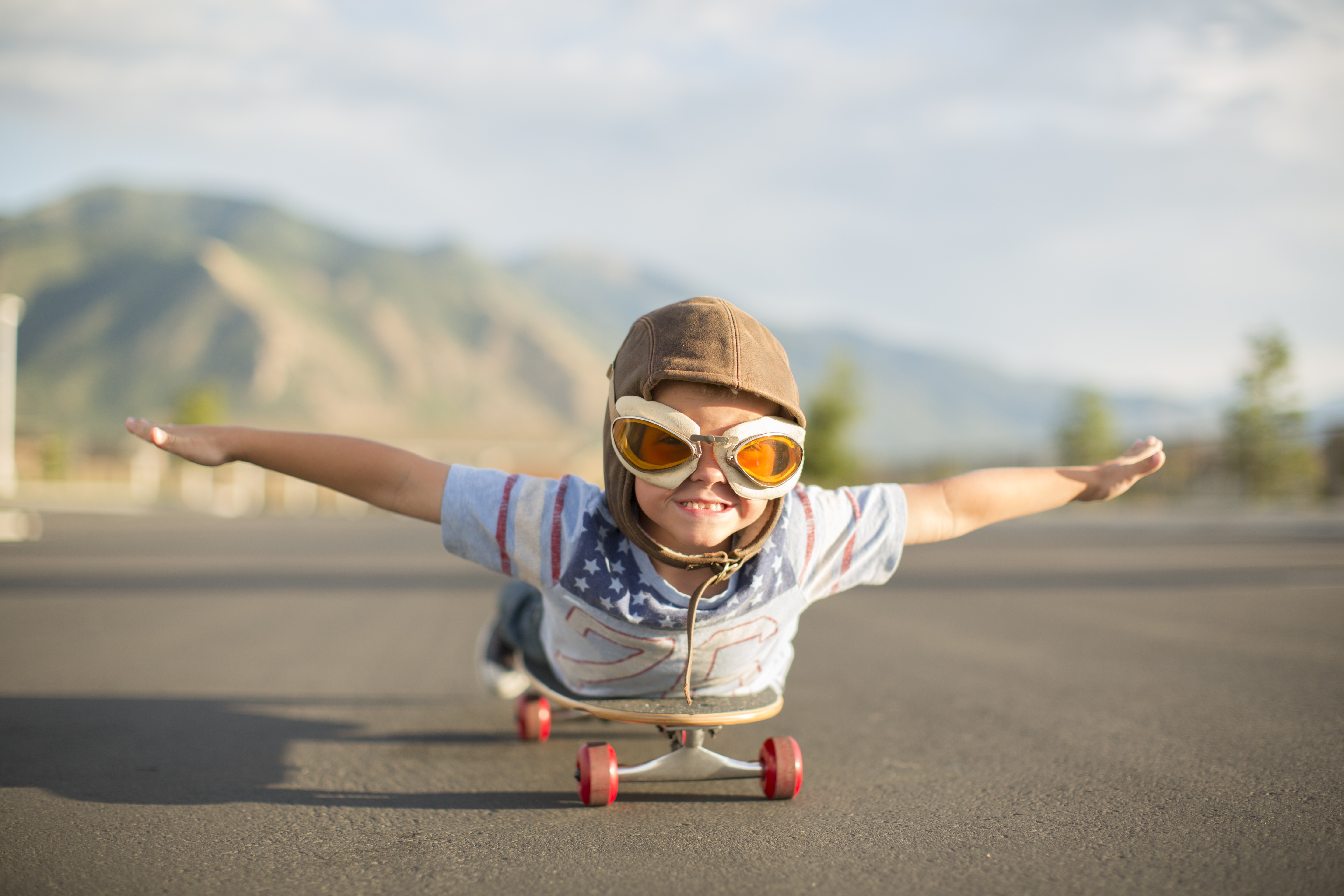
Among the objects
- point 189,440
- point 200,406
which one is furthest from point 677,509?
point 200,406

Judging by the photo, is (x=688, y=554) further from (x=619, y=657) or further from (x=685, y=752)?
(x=685, y=752)

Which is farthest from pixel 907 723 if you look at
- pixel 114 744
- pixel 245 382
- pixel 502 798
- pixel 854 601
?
pixel 245 382

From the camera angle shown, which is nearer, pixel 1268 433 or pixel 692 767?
pixel 692 767

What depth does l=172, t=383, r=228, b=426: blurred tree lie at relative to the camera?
2346 inches

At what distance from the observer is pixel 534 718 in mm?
3408

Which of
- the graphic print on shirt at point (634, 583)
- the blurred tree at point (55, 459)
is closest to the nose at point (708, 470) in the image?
the graphic print on shirt at point (634, 583)

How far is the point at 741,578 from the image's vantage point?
257cm

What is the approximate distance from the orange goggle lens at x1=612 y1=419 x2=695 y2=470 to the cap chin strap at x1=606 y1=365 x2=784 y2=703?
6 centimetres

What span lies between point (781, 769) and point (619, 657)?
58cm

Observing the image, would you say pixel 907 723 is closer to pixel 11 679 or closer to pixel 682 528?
pixel 682 528

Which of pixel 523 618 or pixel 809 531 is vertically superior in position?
pixel 809 531

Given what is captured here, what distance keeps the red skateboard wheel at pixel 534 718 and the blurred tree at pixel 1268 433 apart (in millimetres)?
30213

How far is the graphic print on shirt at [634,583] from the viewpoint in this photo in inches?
Result: 97.7

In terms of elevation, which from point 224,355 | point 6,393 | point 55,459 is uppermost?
point 224,355
